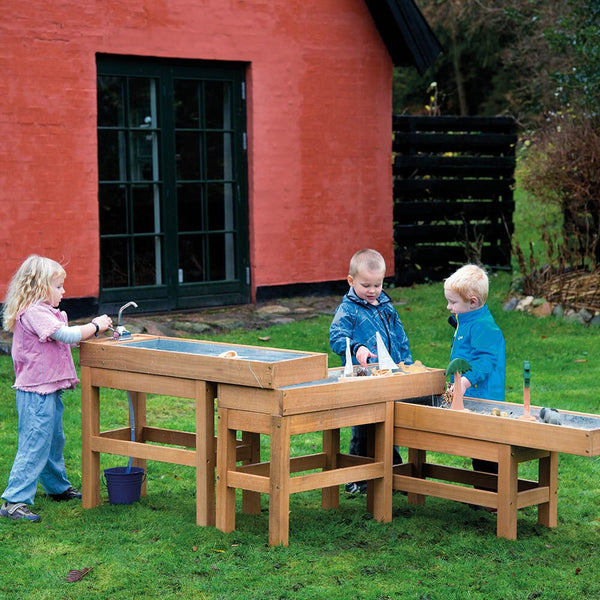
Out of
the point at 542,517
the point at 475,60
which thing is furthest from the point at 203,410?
the point at 475,60

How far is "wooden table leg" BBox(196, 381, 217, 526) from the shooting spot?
17.9 ft

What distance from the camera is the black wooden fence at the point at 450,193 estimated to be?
47.7 ft

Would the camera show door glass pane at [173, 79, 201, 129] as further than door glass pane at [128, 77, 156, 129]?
Yes

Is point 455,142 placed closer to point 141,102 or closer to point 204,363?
point 141,102

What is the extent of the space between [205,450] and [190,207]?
7.12 m

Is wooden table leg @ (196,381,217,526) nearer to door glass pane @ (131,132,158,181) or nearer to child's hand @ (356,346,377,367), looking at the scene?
child's hand @ (356,346,377,367)

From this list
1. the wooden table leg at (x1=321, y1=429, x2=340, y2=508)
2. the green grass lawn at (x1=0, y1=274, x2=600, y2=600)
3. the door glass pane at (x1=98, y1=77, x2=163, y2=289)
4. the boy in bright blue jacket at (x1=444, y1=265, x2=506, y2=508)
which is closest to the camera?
the green grass lawn at (x1=0, y1=274, x2=600, y2=600)

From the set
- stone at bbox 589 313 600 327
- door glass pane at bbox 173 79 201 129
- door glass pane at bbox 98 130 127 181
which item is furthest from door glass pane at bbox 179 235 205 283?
stone at bbox 589 313 600 327

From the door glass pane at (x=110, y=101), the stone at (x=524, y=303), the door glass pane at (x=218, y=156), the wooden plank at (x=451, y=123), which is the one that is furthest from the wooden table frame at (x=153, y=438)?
the wooden plank at (x=451, y=123)

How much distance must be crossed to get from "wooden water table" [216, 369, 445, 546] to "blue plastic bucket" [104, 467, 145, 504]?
2.19 ft

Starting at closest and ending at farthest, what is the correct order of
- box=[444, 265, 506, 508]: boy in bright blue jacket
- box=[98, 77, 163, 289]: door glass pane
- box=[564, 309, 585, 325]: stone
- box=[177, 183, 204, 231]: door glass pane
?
box=[444, 265, 506, 508]: boy in bright blue jacket
box=[98, 77, 163, 289]: door glass pane
box=[564, 309, 585, 325]: stone
box=[177, 183, 204, 231]: door glass pane

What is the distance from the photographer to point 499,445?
5281 millimetres

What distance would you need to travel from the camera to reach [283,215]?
510 inches

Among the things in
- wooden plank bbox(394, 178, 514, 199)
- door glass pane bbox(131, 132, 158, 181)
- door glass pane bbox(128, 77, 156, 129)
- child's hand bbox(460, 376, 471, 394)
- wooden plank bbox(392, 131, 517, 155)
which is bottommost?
child's hand bbox(460, 376, 471, 394)
